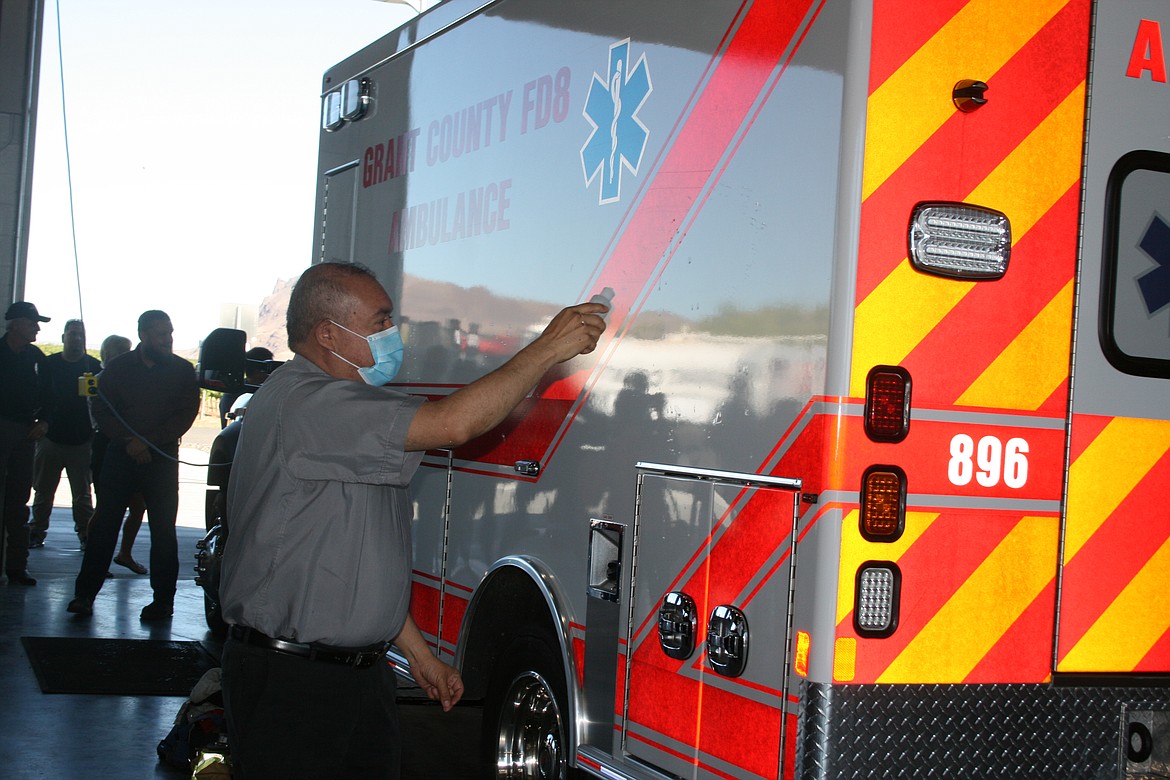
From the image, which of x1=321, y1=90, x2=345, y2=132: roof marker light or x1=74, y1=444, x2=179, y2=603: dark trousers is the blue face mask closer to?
x1=321, y1=90, x2=345, y2=132: roof marker light

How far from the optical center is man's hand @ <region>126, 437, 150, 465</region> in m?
8.32

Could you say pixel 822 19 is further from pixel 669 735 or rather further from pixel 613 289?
pixel 669 735

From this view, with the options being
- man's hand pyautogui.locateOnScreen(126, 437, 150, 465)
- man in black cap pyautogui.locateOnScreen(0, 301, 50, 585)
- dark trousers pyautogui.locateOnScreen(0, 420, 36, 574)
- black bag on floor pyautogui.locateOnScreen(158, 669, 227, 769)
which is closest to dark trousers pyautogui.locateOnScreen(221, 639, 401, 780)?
black bag on floor pyautogui.locateOnScreen(158, 669, 227, 769)

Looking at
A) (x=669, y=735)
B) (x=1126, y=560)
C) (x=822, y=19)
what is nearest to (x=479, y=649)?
(x=669, y=735)

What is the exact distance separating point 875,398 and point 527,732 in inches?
80.0

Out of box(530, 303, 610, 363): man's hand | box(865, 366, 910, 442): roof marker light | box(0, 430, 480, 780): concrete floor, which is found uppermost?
box(530, 303, 610, 363): man's hand

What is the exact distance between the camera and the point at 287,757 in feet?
9.52

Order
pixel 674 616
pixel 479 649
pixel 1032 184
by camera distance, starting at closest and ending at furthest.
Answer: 1. pixel 1032 184
2. pixel 674 616
3. pixel 479 649

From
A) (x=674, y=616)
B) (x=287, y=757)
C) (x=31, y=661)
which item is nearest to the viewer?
(x=287, y=757)

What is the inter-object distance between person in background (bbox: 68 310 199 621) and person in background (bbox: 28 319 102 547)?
1.66 meters

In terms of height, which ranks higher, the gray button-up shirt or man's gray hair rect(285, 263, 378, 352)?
man's gray hair rect(285, 263, 378, 352)

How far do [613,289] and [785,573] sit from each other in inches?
45.4

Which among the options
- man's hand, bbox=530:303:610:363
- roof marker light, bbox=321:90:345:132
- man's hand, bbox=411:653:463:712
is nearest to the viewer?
man's hand, bbox=530:303:610:363

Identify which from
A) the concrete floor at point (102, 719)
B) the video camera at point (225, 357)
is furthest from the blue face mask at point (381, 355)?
the video camera at point (225, 357)
